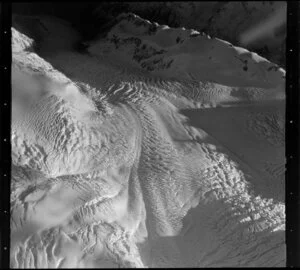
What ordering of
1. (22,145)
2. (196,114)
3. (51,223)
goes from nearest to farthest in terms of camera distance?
(51,223), (22,145), (196,114)

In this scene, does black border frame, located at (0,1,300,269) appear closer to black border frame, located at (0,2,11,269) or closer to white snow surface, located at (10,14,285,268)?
black border frame, located at (0,2,11,269)

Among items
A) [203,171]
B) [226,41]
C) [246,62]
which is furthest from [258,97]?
[203,171]

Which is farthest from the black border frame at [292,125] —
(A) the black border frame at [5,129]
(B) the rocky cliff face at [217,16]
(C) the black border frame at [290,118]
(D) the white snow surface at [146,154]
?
(A) the black border frame at [5,129]

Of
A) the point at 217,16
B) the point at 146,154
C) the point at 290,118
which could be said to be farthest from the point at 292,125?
the point at 217,16

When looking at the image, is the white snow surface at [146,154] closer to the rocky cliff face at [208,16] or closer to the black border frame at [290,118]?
the rocky cliff face at [208,16]

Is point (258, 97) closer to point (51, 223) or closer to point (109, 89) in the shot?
point (109, 89)

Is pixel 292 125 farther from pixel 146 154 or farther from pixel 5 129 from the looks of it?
pixel 5 129

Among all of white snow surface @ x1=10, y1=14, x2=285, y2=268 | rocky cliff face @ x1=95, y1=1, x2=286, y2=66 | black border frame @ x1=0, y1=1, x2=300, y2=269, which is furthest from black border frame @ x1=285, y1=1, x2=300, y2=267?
rocky cliff face @ x1=95, y1=1, x2=286, y2=66

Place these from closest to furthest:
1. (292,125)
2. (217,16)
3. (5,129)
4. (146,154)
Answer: (5,129) < (292,125) < (146,154) < (217,16)
